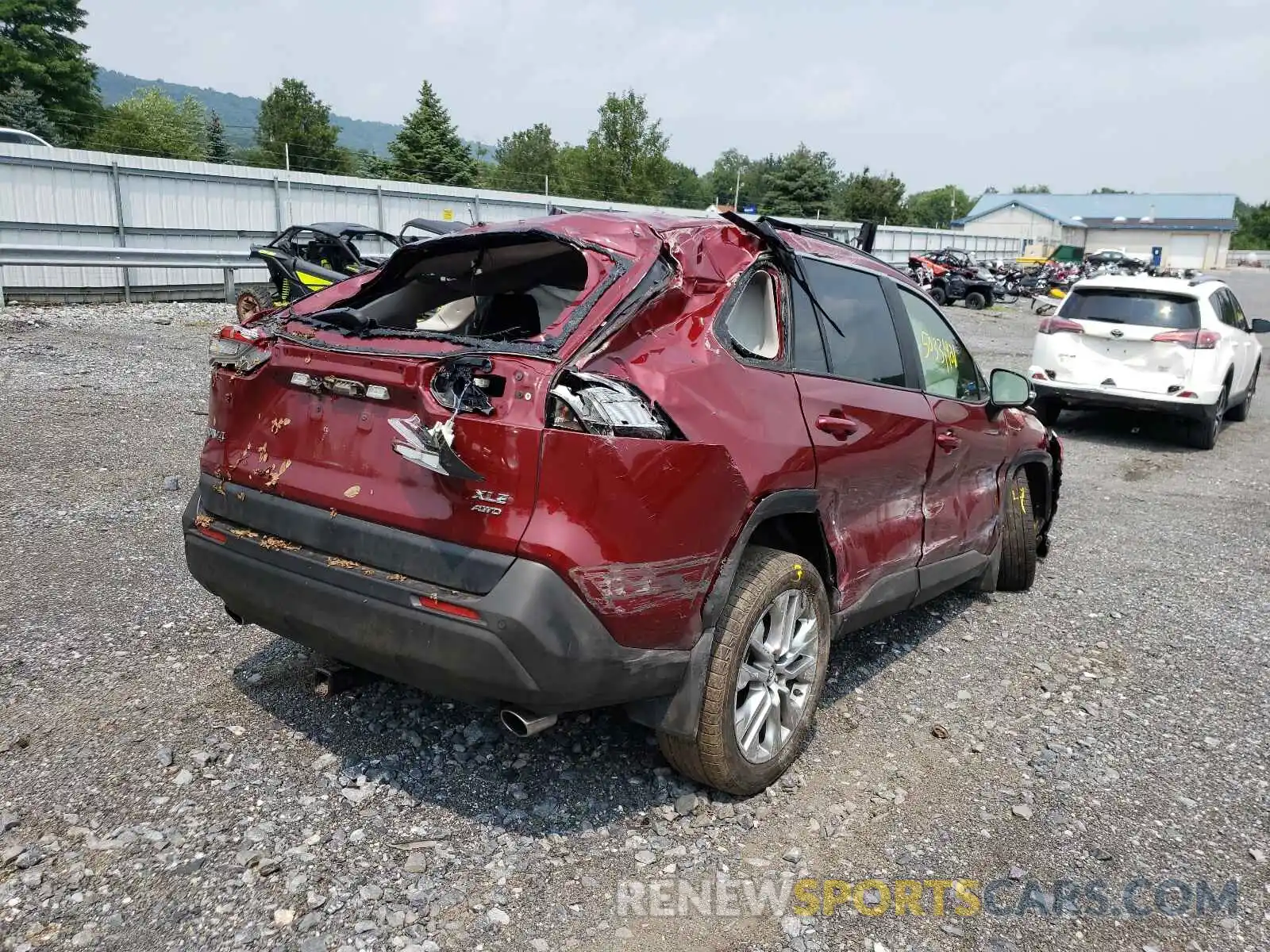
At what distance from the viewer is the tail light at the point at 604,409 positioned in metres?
2.52

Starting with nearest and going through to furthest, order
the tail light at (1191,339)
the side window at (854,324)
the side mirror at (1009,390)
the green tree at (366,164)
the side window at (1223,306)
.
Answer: the side window at (854,324)
the side mirror at (1009,390)
the tail light at (1191,339)
the side window at (1223,306)
the green tree at (366,164)

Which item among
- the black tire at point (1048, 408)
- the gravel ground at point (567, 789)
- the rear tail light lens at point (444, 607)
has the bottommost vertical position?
the gravel ground at point (567, 789)

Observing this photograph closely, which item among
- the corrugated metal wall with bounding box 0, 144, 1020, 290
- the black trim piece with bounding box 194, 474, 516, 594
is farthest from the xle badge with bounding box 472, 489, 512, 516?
the corrugated metal wall with bounding box 0, 144, 1020, 290

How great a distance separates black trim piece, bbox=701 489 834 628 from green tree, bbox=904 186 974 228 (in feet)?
348

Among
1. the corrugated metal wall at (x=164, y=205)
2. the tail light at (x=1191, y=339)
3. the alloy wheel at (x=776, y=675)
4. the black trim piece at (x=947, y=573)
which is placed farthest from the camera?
the corrugated metal wall at (x=164, y=205)

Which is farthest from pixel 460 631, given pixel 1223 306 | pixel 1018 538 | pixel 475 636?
pixel 1223 306

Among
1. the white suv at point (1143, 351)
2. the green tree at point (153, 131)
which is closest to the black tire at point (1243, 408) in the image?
the white suv at point (1143, 351)

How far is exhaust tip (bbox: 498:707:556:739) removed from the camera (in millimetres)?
2660

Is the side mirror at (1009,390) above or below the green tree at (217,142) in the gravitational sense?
below

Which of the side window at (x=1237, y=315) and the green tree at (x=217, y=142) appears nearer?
the side window at (x=1237, y=315)

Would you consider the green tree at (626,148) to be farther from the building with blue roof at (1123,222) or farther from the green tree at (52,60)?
the building with blue roof at (1123,222)

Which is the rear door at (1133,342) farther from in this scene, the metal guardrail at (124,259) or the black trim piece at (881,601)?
the metal guardrail at (124,259)

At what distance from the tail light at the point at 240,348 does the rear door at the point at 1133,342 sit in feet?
29.1

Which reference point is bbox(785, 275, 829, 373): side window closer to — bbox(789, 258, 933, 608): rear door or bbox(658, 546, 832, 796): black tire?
bbox(789, 258, 933, 608): rear door
